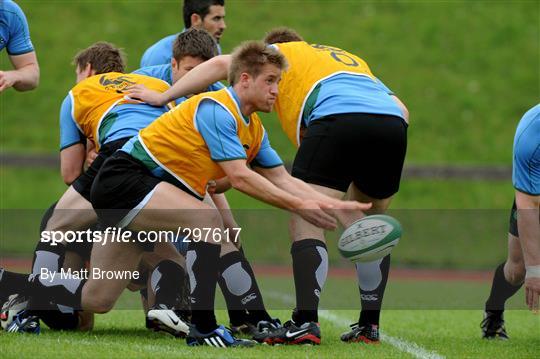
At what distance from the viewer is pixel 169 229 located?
5.57 m

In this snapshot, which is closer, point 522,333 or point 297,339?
point 297,339

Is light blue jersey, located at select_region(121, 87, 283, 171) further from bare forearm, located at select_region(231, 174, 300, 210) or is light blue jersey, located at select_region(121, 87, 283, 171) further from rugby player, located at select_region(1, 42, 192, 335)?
rugby player, located at select_region(1, 42, 192, 335)

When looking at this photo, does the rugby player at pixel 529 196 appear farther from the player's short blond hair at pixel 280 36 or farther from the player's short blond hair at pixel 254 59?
the player's short blond hair at pixel 280 36

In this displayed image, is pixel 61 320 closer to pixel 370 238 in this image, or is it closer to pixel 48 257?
pixel 48 257

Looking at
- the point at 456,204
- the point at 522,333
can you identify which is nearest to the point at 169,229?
the point at 522,333

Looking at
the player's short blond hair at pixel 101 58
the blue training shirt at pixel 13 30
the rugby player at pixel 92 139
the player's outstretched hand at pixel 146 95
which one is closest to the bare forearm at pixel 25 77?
the blue training shirt at pixel 13 30

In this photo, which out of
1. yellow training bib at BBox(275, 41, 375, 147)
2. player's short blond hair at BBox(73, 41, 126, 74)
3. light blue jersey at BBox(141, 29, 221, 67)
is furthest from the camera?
light blue jersey at BBox(141, 29, 221, 67)

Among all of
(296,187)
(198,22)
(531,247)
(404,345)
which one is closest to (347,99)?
(296,187)

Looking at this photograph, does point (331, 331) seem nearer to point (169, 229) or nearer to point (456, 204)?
point (169, 229)

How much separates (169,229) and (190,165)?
38 centimetres

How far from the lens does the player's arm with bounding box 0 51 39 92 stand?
20.4 ft

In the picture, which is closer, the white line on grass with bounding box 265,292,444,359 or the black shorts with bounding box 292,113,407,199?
the white line on grass with bounding box 265,292,444,359

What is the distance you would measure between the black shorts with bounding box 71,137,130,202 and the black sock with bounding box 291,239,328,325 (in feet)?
4.54

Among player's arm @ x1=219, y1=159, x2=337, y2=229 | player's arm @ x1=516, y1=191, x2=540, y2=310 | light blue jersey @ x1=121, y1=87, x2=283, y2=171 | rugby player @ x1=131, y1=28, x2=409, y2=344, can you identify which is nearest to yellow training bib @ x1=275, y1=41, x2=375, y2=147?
rugby player @ x1=131, y1=28, x2=409, y2=344
